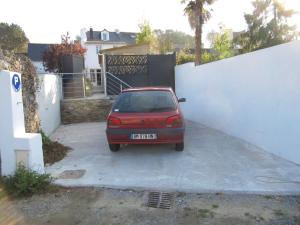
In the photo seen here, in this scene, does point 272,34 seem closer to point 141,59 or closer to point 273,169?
point 141,59

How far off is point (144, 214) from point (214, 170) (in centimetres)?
200

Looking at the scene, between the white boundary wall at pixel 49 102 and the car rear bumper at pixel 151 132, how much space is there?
284 cm

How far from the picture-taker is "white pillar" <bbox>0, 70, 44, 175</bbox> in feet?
16.1

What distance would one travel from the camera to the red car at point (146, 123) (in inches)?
249

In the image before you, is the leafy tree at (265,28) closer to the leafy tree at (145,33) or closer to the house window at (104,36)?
the leafy tree at (145,33)

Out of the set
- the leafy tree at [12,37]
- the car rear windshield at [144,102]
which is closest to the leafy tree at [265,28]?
the car rear windshield at [144,102]

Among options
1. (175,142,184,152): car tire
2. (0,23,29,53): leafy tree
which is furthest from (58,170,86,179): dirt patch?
(0,23,29,53): leafy tree

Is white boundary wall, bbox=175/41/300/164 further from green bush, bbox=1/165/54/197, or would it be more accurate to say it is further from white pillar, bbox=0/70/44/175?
white pillar, bbox=0/70/44/175

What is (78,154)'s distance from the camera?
698cm

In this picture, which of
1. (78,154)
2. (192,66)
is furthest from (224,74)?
(78,154)

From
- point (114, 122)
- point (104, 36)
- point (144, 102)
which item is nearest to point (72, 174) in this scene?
point (114, 122)

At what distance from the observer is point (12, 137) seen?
4953 millimetres

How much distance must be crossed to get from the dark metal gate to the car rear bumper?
356 inches

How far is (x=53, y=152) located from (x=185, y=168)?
296 centimetres
